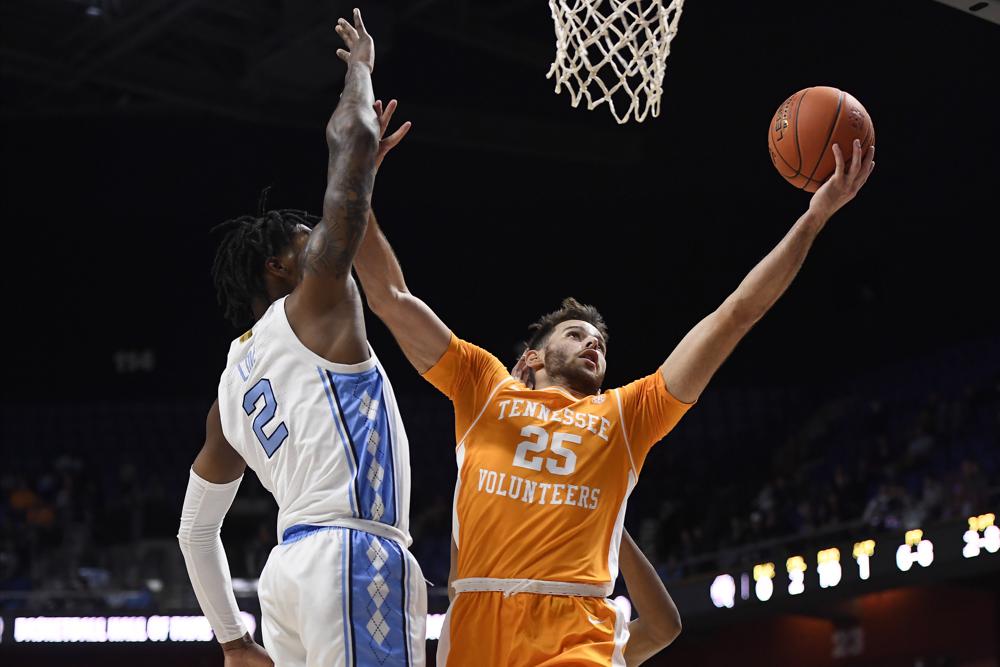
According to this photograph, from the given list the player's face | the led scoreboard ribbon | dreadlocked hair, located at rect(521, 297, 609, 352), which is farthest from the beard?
the led scoreboard ribbon

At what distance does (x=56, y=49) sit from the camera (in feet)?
45.9

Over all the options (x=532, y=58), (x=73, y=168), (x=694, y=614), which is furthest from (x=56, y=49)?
(x=694, y=614)

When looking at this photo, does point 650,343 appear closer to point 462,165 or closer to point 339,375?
point 462,165

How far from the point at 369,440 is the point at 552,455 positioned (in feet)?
2.36

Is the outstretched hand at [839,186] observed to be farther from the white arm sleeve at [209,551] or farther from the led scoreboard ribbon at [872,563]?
the led scoreboard ribbon at [872,563]

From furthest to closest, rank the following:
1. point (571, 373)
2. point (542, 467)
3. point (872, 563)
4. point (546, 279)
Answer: point (546, 279) → point (872, 563) → point (571, 373) → point (542, 467)

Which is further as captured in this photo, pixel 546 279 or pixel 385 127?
pixel 546 279

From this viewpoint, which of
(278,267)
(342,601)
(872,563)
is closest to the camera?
(342,601)

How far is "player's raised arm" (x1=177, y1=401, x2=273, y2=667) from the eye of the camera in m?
3.40

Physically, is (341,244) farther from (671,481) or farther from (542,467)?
(671,481)

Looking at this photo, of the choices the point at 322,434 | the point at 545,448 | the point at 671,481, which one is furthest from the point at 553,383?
the point at 671,481

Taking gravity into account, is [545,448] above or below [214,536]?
above

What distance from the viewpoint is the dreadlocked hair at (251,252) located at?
10.9 ft

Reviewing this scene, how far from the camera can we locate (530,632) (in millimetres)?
3373
